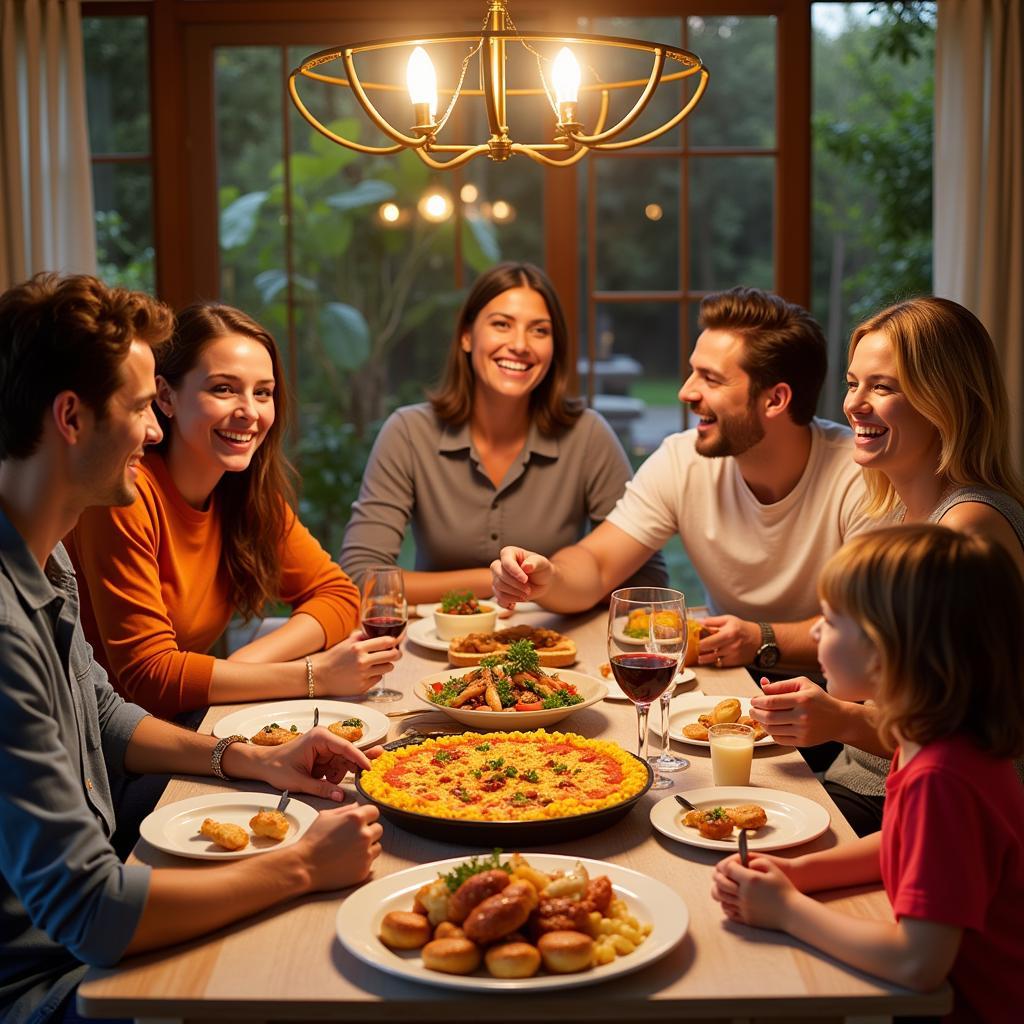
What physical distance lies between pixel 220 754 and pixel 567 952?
78 centimetres

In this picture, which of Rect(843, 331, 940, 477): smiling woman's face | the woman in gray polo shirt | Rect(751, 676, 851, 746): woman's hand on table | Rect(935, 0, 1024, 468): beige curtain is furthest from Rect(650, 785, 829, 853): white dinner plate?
Rect(935, 0, 1024, 468): beige curtain

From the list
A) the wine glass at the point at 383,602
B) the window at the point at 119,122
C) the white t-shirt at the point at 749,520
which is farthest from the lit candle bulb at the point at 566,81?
the window at the point at 119,122

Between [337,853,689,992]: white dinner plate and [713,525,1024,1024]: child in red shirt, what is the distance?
3.5 inches

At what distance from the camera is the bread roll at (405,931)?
1.30 m

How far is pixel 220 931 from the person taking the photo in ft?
4.56

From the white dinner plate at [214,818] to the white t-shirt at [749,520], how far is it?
155 centimetres

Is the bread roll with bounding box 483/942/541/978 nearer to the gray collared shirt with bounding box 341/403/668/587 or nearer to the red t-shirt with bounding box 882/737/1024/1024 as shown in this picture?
the red t-shirt with bounding box 882/737/1024/1024

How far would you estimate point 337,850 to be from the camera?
1.46 meters

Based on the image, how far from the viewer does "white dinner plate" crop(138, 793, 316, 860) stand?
1554 mm

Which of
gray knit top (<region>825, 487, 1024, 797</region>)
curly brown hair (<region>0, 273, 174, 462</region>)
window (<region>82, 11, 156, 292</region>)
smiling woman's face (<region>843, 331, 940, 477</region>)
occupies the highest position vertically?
window (<region>82, 11, 156, 292</region>)

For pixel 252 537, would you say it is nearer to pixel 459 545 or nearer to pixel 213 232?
pixel 459 545

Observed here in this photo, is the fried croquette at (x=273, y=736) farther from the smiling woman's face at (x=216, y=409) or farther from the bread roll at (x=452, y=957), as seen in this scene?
the smiling woman's face at (x=216, y=409)

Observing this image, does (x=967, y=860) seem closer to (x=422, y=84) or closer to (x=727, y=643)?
(x=727, y=643)

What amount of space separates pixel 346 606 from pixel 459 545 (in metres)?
0.76
